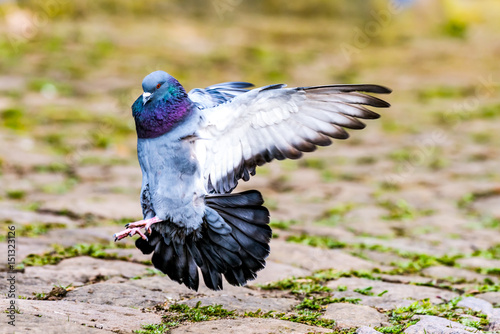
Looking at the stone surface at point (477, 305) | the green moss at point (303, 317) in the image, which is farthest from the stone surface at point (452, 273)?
the green moss at point (303, 317)

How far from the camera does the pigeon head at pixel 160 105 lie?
2713mm

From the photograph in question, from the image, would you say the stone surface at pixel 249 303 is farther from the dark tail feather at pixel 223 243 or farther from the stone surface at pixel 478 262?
the stone surface at pixel 478 262

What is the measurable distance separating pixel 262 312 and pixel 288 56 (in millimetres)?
10834

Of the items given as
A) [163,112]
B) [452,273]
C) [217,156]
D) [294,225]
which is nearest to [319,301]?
[217,156]

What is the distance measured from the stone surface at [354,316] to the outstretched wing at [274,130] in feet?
2.61

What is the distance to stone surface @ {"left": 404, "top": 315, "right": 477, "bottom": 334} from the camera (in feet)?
8.59

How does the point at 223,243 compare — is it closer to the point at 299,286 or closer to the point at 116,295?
the point at 116,295

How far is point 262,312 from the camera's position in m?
2.93

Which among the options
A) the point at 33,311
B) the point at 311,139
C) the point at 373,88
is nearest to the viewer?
the point at 33,311

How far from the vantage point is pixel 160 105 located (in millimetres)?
2717

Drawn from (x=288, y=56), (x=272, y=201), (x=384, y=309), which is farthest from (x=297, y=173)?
(x=288, y=56)

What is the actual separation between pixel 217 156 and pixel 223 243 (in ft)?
1.34

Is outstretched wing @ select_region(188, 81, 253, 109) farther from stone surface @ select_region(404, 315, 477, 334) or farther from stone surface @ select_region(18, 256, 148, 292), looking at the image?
stone surface @ select_region(404, 315, 477, 334)

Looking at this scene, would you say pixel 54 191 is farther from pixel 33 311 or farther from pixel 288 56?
pixel 288 56
